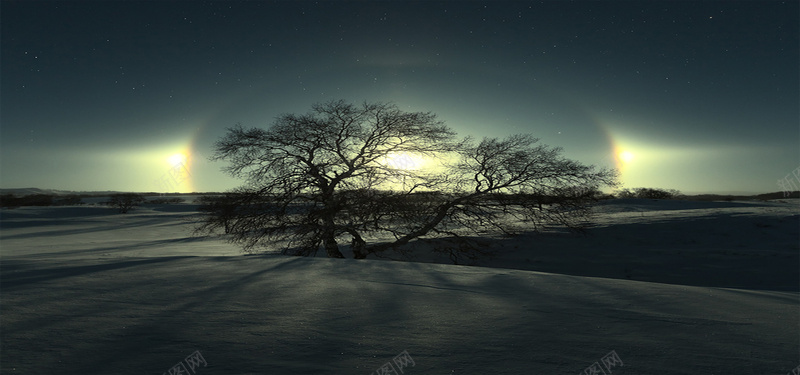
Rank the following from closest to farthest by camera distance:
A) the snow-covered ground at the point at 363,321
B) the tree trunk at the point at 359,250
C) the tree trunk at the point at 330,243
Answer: the snow-covered ground at the point at 363,321
the tree trunk at the point at 330,243
the tree trunk at the point at 359,250

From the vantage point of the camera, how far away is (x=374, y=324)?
3.25 m

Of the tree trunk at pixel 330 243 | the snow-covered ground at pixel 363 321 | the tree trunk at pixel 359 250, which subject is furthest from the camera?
the tree trunk at pixel 359 250

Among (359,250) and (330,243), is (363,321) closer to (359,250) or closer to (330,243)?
(330,243)

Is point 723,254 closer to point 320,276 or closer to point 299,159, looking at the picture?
point 320,276

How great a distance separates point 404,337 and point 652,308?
2.50 meters

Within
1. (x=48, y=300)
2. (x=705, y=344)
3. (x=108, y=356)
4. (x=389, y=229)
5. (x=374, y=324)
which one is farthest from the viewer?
(x=389, y=229)

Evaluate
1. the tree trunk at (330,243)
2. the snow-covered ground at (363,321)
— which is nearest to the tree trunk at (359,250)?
the tree trunk at (330,243)

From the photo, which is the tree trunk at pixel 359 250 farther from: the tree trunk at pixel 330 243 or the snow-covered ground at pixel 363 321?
the snow-covered ground at pixel 363 321

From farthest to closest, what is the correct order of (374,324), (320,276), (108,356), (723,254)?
(723,254) < (320,276) < (374,324) < (108,356)

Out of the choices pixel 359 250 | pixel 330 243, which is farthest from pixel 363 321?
pixel 359 250

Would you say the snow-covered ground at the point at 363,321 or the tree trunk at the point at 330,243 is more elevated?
the snow-covered ground at the point at 363,321

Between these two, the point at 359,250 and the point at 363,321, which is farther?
the point at 359,250

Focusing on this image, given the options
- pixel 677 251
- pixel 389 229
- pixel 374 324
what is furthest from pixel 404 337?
pixel 677 251

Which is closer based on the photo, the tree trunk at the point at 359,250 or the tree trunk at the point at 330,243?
the tree trunk at the point at 330,243
